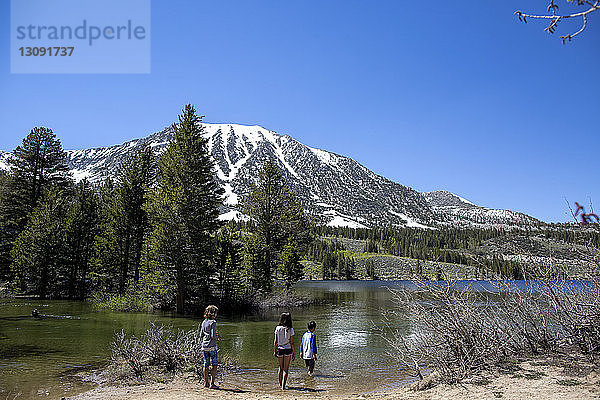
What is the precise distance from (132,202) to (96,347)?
20.0 metres

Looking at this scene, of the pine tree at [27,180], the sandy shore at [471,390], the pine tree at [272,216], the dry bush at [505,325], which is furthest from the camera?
the pine tree at [27,180]

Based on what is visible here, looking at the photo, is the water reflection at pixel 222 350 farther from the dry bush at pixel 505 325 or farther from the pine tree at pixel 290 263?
the pine tree at pixel 290 263

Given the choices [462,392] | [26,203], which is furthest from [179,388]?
[26,203]

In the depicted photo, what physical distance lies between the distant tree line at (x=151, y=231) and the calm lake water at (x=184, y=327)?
352cm

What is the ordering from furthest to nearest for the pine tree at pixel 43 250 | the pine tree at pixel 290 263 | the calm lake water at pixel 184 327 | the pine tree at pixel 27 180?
1. the pine tree at pixel 27 180
2. the pine tree at pixel 290 263
3. the pine tree at pixel 43 250
4. the calm lake water at pixel 184 327

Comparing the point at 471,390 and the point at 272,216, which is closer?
the point at 471,390

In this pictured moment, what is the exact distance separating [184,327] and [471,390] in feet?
47.8

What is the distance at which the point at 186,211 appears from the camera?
25.6 metres

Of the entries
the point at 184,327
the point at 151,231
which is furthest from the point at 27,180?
the point at 184,327

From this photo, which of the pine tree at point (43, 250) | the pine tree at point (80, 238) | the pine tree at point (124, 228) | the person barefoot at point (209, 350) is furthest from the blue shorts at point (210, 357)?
the pine tree at point (80, 238)

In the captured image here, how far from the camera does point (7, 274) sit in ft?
113

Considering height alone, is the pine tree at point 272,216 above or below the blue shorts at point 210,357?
above

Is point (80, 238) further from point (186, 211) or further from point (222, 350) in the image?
point (222, 350)

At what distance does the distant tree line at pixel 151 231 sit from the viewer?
25.5 meters
